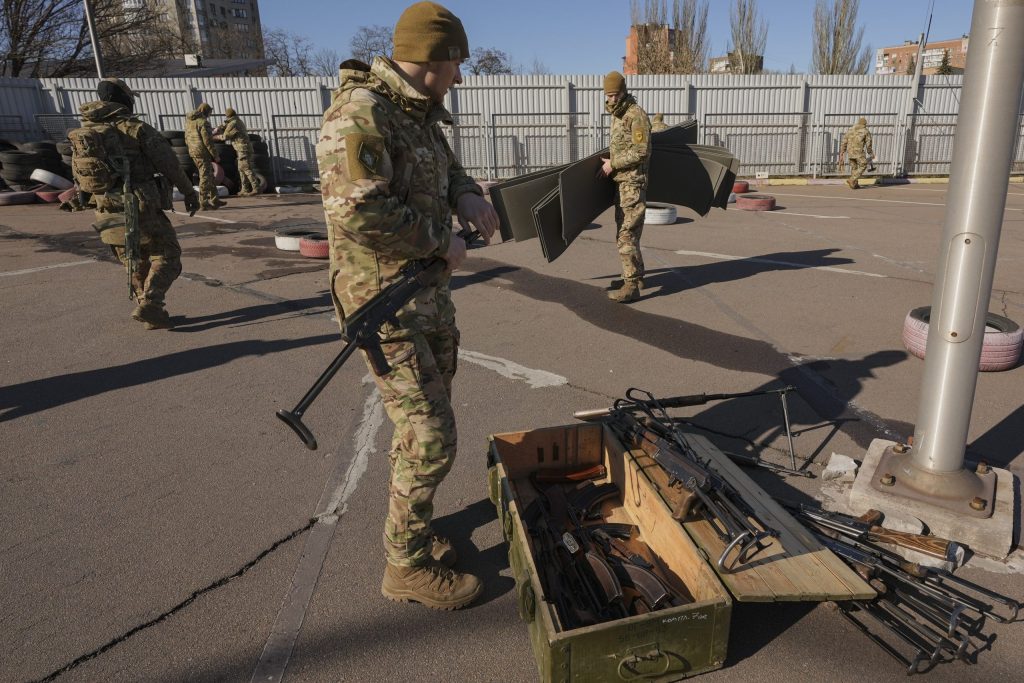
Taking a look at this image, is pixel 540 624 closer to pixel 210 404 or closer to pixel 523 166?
Result: pixel 210 404

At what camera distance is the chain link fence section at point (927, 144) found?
21125 mm

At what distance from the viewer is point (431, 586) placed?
2707 millimetres

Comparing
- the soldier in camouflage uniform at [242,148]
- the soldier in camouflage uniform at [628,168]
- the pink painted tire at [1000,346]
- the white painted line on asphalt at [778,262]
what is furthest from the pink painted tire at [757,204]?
the soldier in camouflage uniform at [242,148]

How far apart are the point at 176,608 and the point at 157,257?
4.52 m

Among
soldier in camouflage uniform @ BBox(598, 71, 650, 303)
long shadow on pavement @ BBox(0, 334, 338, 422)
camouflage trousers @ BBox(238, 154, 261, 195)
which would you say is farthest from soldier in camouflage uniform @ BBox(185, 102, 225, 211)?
soldier in camouflage uniform @ BBox(598, 71, 650, 303)

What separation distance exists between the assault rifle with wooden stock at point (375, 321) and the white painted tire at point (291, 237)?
7931 mm

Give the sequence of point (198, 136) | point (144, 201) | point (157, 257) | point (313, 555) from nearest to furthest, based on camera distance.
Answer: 1. point (313, 555)
2. point (144, 201)
3. point (157, 257)
4. point (198, 136)

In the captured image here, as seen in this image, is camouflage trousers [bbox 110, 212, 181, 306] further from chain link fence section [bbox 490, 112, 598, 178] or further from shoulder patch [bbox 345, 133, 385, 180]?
chain link fence section [bbox 490, 112, 598, 178]

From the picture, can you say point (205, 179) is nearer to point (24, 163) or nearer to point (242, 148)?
point (242, 148)

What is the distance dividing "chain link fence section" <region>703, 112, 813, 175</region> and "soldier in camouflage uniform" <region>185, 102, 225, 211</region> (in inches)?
575

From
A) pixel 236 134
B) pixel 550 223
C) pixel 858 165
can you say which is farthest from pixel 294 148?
pixel 550 223

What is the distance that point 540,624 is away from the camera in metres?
2.24

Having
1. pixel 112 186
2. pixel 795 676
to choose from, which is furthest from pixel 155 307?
pixel 795 676

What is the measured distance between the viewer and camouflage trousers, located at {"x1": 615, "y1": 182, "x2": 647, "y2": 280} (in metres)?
6.93
